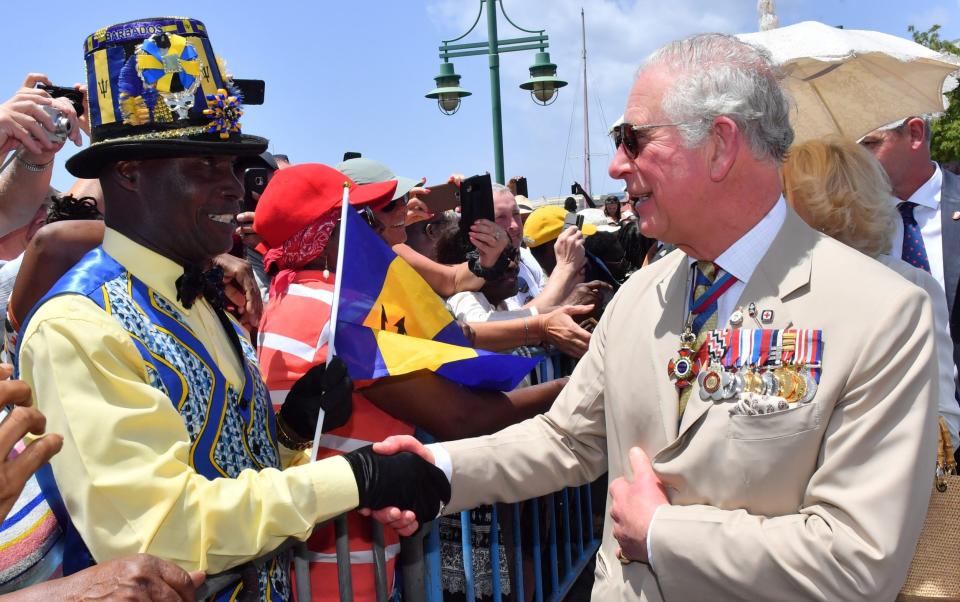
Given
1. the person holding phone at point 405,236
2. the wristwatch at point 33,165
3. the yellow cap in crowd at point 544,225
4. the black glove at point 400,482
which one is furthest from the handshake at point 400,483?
the yellow cap in crowd at point 544,225

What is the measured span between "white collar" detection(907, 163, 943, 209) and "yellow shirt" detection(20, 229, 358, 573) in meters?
3.83

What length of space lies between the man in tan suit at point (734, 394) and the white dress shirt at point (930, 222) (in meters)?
2.44

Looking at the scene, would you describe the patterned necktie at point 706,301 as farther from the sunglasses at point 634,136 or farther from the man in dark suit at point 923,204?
the man in dark suit at point 923,204

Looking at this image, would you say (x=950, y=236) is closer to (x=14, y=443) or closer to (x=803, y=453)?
(x=803, y=453)

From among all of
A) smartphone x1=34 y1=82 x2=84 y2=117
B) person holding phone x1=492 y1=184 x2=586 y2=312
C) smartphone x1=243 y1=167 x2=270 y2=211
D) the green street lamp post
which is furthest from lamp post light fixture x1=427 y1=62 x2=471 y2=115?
smartphone x1=34 y1=82 x2=84 y2=117

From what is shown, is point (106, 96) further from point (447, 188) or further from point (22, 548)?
point (447, 188)

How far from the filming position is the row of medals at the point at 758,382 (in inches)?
81.0

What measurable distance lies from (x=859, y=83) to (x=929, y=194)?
0.71m

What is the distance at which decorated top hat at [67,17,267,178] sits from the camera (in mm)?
2373

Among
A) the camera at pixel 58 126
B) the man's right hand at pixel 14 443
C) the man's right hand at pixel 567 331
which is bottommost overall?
the man's right hand at pixel 567 331

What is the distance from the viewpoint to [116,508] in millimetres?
1959

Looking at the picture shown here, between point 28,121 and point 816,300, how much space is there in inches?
98.4

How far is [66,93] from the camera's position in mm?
3086

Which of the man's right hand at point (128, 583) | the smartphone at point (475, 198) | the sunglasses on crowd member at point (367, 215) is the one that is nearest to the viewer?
the man's right hand at point (128, 583)
